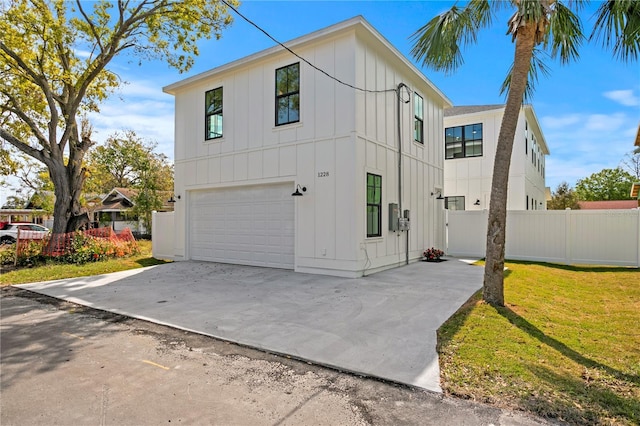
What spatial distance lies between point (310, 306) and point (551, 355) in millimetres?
3241

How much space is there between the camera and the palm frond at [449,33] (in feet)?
18.3

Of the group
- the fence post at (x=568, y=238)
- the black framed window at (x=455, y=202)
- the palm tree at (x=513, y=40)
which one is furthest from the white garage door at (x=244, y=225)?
the black framed window at (x=455, y=202)

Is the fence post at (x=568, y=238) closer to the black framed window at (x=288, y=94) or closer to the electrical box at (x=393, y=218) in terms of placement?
the electrical box at (x=393, y=218)

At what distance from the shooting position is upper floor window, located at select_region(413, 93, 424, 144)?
1099cm

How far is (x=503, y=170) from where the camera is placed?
5.16 metres

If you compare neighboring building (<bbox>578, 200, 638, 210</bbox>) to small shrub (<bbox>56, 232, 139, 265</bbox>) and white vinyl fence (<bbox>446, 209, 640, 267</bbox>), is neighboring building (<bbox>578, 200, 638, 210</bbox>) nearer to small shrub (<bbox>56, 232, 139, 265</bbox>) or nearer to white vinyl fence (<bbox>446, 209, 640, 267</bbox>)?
white vinyl fence (<bbox>446, 209, 640, 267</bbox>)

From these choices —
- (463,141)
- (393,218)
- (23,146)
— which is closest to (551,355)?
(393,218)

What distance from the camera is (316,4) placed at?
8.02 meters

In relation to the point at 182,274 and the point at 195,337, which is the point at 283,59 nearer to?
the point at 182,274

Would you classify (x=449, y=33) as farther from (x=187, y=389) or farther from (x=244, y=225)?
(x=244, y=225)

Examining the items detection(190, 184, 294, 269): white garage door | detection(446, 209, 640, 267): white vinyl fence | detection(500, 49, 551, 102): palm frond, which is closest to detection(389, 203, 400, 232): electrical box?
detection(190, 184, 294, 269): white garage door

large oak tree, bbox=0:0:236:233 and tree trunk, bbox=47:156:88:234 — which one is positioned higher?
large oak tree, bbox=0:0:236:233

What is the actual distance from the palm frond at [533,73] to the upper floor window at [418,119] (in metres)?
4.44

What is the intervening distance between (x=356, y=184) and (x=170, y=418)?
20.2 feet
